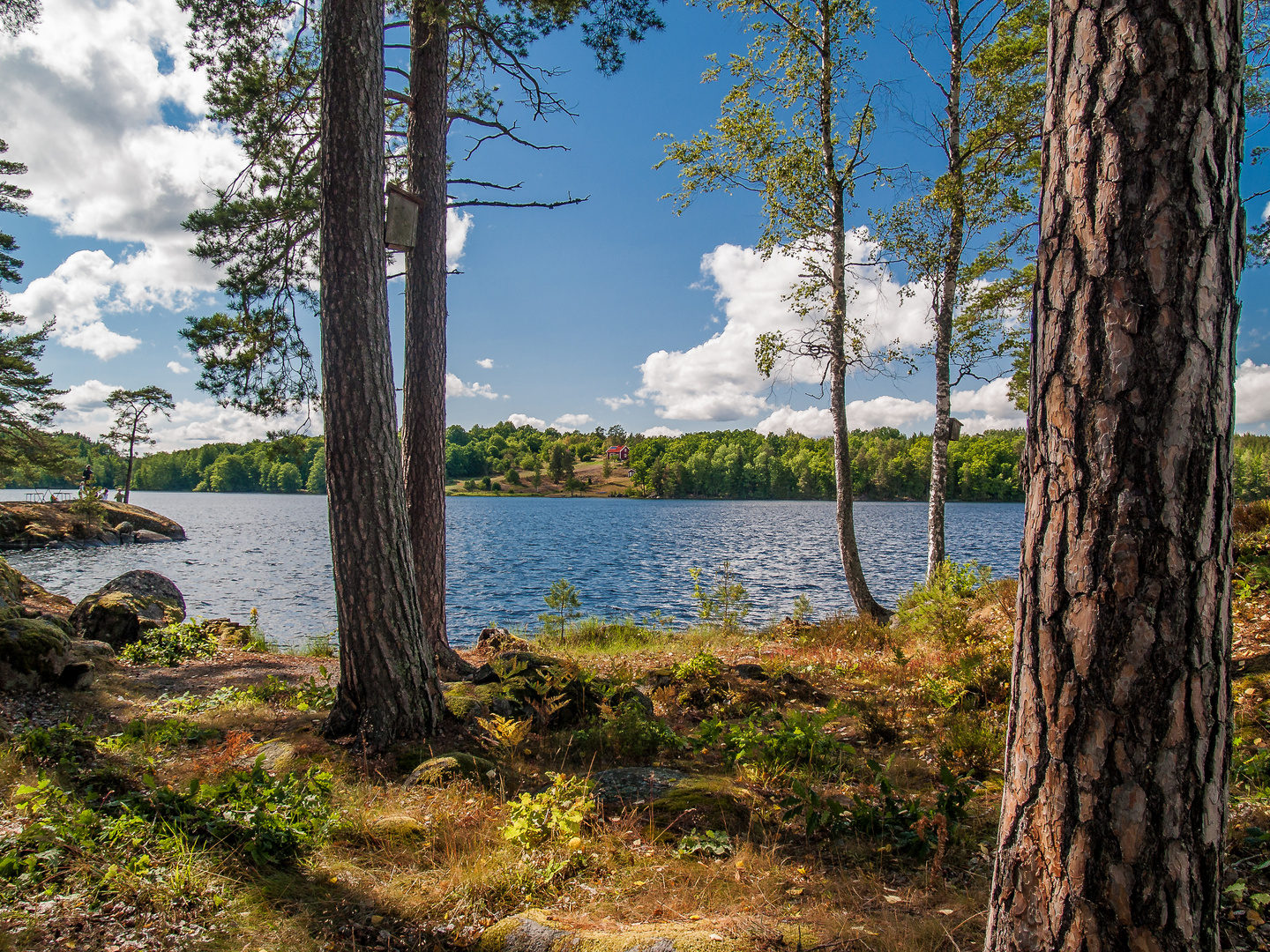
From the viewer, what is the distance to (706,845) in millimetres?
3258

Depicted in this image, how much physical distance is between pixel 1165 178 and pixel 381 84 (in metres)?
5.63

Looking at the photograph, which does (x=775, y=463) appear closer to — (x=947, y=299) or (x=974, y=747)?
(x=947, y=299)

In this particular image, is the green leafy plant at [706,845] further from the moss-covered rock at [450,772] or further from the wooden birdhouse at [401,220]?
the wooden birdhouse at [401,220]

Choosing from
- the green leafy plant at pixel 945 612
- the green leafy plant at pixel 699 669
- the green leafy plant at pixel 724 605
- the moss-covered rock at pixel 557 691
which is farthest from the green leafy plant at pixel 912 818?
the green leafy plant at pixel 724 605

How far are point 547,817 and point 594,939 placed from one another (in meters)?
0.91

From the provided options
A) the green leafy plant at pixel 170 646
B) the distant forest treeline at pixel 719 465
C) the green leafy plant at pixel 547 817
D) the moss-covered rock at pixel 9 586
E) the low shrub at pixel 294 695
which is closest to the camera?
the green leafy plant at pixel 547 817

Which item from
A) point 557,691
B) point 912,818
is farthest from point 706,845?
point 557,691

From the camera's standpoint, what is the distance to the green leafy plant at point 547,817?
10.3ft

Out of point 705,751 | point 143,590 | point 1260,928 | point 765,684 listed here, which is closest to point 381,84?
point 705,751

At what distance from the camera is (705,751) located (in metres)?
5.02

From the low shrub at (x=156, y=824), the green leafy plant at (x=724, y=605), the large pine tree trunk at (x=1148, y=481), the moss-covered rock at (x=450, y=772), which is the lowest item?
the green leafy plant at (x=724, y=605)

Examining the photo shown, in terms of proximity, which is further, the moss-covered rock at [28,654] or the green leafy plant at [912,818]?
the moss-covered rock at [28,654]

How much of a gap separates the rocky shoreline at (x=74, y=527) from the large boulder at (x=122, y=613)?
3187 cm

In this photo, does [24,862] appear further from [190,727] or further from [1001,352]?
[1001,352]
